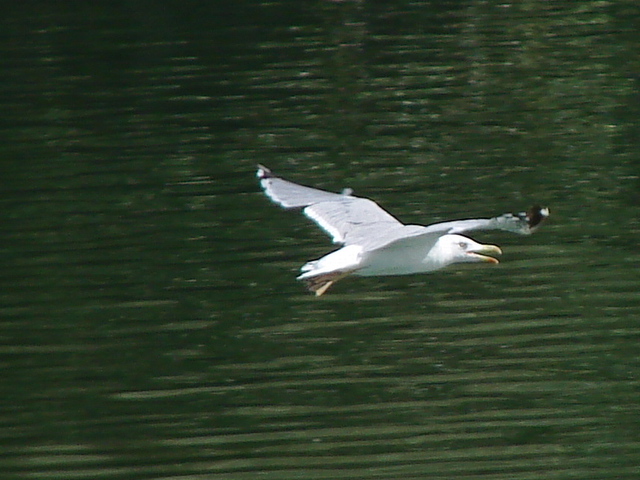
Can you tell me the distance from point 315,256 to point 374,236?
155 inches

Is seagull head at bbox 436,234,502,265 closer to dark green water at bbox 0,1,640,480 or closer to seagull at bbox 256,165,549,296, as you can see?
seagull at bbox 256,165,549,296

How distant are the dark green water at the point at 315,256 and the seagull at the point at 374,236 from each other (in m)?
1.18

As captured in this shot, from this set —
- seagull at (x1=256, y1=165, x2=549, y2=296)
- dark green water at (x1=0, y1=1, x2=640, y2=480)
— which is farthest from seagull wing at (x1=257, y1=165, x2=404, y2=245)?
dark green water at (x1=0, y1=1, x2=640, y2=480)

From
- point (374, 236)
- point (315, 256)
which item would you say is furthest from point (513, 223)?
point (315, 256)

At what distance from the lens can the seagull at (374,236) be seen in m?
8.19

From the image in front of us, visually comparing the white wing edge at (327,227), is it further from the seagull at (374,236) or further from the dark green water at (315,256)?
the dark green water at (315,256)

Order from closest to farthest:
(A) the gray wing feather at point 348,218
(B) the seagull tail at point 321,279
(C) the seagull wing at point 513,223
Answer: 1. (C) the seagull wing at point 513,223
2. (B) the seagull tail at point 321,279
3. (A) the gray wing feather at point 348,218

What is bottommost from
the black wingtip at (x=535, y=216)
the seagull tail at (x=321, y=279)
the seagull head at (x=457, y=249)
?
the seagull head at (x=457, y=249)

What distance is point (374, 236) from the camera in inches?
355

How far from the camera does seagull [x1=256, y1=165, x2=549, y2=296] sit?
26.9 feet

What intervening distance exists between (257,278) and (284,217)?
185 cm

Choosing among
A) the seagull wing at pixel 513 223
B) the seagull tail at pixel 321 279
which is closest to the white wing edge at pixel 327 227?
the seagull tail at pixel 321 279

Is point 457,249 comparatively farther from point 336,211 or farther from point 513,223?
point 513,223

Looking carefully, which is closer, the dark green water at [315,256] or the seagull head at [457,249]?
the seagull head at [457,249]
